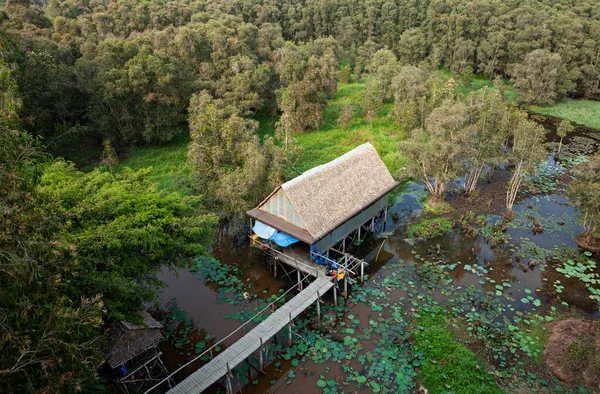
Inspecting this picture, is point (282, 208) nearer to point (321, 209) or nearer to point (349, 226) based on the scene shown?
point (321, 209)

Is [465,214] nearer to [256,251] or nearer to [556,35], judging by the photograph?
[256,251]

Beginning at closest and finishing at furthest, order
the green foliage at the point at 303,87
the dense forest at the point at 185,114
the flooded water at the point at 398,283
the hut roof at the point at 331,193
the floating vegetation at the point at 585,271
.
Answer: the dense forest at the point at 185,114, the flooded water at the point at 398,283, the floating vegetation at the point at 585,271, the hut roof at the point at 331,193, the green foliage at the point at 303,87

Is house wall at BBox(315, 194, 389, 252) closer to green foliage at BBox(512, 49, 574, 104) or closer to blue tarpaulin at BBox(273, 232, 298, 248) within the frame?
blue tarpaulin at BBox(273, 232, 298, 248)

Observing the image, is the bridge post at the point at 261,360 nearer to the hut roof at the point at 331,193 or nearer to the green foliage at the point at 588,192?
the hut roof at the point at 331,193

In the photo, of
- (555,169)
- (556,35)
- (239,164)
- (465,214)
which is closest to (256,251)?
(239,164)

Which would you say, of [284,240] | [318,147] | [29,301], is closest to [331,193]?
[284,240]

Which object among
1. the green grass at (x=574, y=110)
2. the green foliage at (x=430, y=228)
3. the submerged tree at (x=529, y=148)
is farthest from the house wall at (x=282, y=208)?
the green grass at (x=574, y=110)
